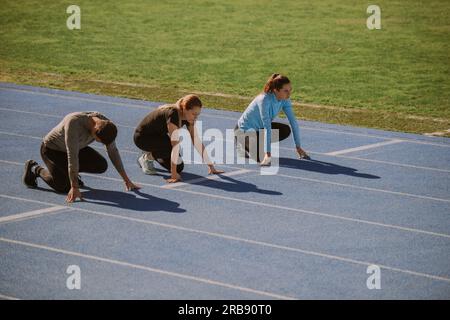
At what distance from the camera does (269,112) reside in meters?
12.1

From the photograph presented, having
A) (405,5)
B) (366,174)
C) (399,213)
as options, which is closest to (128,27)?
(405,5)

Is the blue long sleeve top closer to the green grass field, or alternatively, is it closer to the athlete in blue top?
the athlete in blue top

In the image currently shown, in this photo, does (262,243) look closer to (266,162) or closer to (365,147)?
(266,162)

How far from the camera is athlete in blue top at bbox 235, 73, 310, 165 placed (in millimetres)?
11906

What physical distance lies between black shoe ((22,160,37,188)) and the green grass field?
6612 millimetres

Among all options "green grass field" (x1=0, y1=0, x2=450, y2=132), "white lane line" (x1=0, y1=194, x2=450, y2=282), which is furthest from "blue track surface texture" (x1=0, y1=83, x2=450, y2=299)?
"green grass field" (x1=0, y1=0, x2=450, y2=132)

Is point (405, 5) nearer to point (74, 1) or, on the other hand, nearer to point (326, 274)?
point (74, 1)

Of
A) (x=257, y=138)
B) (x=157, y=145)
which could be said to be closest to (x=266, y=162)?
(x=257, y=138)

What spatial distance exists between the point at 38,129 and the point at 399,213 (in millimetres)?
6603

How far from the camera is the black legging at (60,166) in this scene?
10281 mm

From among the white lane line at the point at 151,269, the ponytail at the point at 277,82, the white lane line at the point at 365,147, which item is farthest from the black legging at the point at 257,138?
the white lane line at the point at 151,269

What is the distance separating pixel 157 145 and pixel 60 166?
5.06 feet

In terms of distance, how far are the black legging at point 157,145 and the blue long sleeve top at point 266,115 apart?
4.49 ft

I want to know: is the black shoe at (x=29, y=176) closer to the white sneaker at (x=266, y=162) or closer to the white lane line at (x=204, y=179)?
the white lane line at (x=204, y=179)
